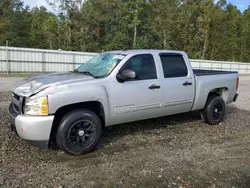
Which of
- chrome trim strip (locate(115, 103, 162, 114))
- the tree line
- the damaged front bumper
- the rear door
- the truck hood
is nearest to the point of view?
the damaged front bumper

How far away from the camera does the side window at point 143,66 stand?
16.8 feet

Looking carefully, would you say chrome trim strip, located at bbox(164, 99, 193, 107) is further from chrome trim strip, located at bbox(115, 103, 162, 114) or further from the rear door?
chrome trim strip, located at bbox(115, 103, 162, 114)

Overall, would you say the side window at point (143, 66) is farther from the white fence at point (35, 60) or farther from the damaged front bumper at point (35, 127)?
the white fence at point (35, 60)

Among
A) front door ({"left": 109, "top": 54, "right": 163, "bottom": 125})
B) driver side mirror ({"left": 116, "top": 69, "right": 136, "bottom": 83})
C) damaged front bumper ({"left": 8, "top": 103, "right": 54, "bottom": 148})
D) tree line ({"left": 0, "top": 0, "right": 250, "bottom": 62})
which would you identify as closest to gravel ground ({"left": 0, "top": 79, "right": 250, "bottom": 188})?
damaged front bumper ({"left": 8, "top": 103, "right": 54, "bottom": 148})

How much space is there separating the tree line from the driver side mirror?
33601 millimetres

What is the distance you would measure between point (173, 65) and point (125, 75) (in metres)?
1.55

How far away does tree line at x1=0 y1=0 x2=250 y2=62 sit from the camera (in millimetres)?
37812

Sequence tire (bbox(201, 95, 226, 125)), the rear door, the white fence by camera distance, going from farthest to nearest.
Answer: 1. the white fence
2. tire (bbox(201, 95, 226, 125))
3. the rear door

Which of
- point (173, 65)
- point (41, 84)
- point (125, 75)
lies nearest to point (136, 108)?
point (125, 75)

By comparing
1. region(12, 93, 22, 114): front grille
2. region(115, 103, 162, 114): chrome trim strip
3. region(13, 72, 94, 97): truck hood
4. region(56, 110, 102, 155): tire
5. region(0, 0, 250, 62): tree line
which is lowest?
region(56, 110, 102, 155): tire

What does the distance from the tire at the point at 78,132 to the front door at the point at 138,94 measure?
0.43m

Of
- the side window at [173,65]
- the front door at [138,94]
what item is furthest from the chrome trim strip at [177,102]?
the side window at [173,65]

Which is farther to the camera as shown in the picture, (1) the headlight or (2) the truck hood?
(2) the truck hood

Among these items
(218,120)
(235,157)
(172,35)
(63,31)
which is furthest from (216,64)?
(235,157)
